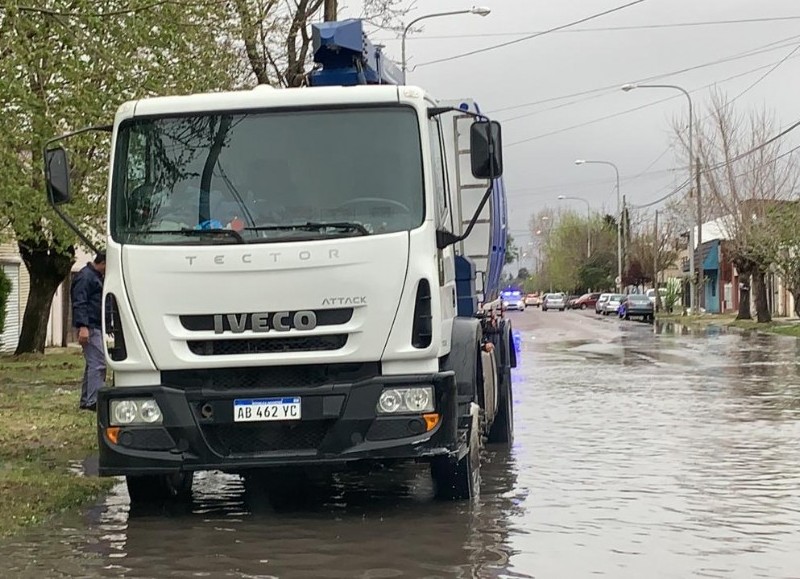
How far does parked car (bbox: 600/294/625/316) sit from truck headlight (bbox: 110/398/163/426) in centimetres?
6671

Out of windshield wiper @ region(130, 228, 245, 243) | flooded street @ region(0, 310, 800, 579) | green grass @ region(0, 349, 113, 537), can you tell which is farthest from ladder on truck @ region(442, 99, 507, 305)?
green grass @ region(0, 349, 113, 537)

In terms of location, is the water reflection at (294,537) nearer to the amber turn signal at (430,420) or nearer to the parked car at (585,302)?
the amber turn signal at (430,420)

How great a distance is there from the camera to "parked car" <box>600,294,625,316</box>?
7488cm

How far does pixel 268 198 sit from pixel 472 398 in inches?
78.7

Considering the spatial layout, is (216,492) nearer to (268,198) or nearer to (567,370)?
(268,198)

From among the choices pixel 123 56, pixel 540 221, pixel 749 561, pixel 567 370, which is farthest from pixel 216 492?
pixel 540 221

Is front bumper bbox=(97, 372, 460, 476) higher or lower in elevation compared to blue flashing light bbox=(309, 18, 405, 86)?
lower

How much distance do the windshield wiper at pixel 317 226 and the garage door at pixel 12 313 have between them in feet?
94.0

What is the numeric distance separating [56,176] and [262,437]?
2.30m

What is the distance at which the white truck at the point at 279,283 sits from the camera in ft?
27.1

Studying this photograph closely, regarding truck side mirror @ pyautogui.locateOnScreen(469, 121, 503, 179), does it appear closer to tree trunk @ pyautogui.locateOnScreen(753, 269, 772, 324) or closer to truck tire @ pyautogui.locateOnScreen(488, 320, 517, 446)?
truck tire @ pyautogui.locateOnScreen(488, 320, 517, 446)

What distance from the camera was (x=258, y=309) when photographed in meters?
8.23

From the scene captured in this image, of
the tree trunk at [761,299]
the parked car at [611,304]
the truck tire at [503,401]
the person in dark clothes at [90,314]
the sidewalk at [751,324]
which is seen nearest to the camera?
the truck tire at [503,401]

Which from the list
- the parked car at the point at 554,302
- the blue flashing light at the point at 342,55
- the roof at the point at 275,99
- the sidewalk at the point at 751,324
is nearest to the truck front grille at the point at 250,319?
the roof at the point at 275,99
